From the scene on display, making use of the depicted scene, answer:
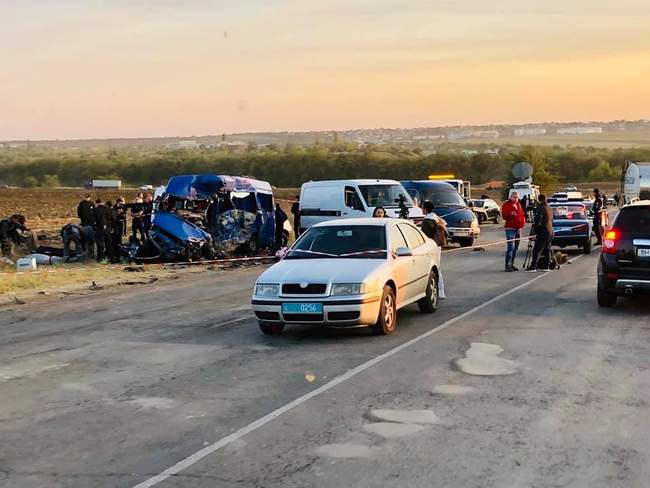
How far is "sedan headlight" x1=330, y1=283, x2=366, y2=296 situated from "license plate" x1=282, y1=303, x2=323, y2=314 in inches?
9.1

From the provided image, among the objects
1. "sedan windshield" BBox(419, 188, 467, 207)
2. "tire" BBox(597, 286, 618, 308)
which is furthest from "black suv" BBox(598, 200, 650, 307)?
"sedan windshield" BBox(419, 188, 467, 207)

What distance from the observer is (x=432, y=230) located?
57.1 feet

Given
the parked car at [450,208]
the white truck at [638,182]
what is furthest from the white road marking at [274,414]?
the white truck at [638,182]

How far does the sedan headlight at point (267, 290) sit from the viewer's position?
441 inches

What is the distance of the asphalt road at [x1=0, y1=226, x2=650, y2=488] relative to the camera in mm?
6055

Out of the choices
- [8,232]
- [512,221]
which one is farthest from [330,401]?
[8,232]

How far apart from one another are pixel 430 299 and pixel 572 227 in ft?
45.9

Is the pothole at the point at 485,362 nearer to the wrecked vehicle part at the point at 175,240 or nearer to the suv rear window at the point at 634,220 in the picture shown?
the suv rear window at the point at 634,220

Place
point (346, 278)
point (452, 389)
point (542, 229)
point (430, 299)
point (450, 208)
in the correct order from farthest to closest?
point (450, 208), point (542, 229), point (430, 299), point (346, 278), point (452, 389)

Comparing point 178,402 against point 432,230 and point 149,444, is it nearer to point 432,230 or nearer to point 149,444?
point 149,444

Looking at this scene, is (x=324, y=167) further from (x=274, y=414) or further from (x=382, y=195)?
(x=274, y=414)

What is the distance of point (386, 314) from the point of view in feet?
38.0

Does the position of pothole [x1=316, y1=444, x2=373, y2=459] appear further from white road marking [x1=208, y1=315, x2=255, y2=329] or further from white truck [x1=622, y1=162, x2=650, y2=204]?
white truck [x1=622, y1=162, x2=650, y2=204]

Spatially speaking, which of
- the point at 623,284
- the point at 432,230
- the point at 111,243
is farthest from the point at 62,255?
the point at 623,284
